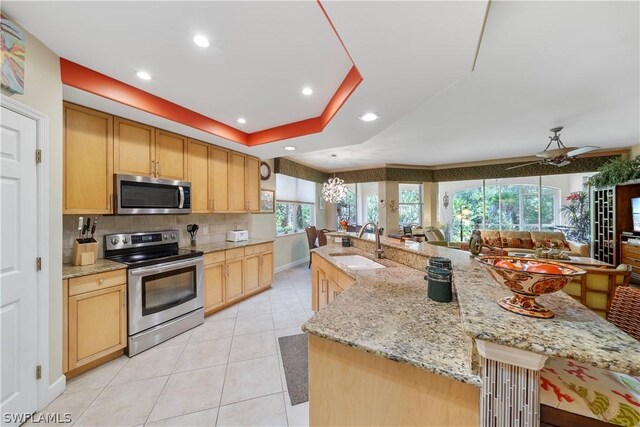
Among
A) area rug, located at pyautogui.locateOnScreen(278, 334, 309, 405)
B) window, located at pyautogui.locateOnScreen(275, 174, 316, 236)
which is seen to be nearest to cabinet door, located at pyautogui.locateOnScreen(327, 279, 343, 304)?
area rug, located at pyautogui.locateOnScreen(278, 334, 309, 405)

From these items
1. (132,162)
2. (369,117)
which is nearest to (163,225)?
(132,162)

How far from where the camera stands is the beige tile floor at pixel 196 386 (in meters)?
1.61

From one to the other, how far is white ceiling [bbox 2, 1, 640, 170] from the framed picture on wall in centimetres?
176

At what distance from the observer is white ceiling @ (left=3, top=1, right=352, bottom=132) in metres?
1.37

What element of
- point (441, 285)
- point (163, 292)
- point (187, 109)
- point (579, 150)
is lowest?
point (163, 292)

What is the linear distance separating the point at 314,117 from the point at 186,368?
285 centimetres

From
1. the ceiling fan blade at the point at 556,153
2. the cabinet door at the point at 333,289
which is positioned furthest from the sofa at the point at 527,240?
the cabinet door at the point at 333,289

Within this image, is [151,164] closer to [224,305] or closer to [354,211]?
[224,305]

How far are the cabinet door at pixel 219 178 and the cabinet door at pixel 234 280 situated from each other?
0.81 meters

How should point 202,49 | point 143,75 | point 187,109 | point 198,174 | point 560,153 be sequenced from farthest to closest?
point 560,153 < point 198,174 < point 187,109 < point 143,75 < point 202,49

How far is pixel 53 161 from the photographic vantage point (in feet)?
5.60

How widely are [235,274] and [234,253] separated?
1.01 ft

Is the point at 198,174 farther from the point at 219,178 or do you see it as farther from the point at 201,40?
the point at 201,40

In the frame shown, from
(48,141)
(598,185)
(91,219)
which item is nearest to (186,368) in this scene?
(91,219)
